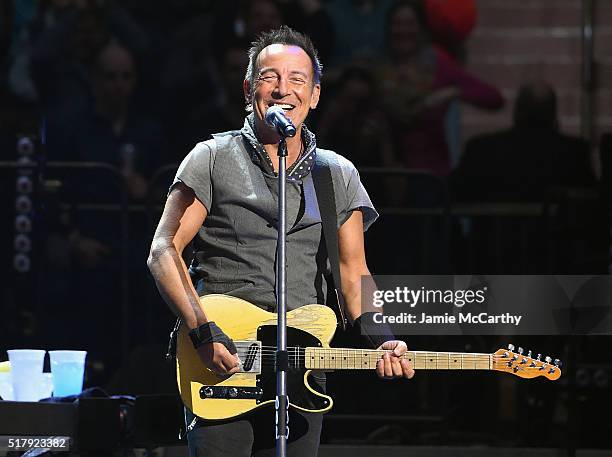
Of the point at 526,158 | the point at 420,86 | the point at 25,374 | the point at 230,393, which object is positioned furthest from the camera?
the point at 420,86

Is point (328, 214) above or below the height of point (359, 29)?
below

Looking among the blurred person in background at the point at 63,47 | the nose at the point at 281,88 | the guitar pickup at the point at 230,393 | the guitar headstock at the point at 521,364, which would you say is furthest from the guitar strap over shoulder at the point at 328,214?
the blurred person in background at the point at 63,47

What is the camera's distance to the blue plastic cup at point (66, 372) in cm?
552

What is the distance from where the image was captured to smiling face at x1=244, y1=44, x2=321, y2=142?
13.3ft

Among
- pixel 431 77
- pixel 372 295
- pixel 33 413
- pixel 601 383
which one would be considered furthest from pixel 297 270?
pixel 431 77

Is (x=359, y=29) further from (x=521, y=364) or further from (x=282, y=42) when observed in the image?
(x=521, y=364)

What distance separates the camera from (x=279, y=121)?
3805 millimetres

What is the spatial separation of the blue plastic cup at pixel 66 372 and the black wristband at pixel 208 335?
175 cm

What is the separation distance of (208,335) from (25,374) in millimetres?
1709

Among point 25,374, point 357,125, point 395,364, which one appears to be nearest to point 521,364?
point 395,364

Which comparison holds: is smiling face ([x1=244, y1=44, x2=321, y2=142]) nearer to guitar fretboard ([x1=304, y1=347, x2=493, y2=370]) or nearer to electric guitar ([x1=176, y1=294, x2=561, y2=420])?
electric guitar ([x1=176, y1=294, x2=561, y2=420])

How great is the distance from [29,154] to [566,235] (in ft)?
10.1

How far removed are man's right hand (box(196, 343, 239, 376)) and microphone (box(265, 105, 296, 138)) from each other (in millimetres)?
666

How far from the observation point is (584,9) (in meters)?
8.98
